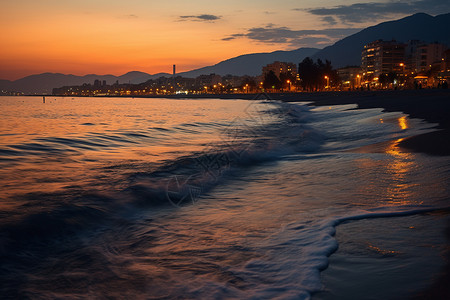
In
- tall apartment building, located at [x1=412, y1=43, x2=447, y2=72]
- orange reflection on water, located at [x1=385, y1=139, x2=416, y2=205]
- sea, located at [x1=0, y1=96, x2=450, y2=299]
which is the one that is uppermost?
tall apartment building, located at [x1=412, y1=43, x2=447, y2=72]

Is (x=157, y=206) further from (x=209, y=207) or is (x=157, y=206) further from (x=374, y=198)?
(x=374, y=198)

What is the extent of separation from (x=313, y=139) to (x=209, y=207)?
11071mm

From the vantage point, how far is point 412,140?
10.7 m

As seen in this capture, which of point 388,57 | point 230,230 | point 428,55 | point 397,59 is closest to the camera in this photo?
point 230,230

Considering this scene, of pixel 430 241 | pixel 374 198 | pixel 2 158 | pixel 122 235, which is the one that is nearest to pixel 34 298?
pixel 122 235

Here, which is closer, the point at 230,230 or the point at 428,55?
the point at 230,230

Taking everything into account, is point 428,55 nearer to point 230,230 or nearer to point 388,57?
point 388,57

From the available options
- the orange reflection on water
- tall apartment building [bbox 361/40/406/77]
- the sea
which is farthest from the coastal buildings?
the sea

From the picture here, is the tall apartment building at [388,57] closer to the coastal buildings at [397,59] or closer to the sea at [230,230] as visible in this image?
the coastal buildings at [397,59]

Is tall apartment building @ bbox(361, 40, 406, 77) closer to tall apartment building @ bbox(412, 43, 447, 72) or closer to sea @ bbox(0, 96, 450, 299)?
tall apartment building @ bbox(412, 43, 447, 72)

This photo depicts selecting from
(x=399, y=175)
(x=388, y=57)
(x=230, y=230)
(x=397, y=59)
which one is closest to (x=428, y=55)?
(x=388, y=57)

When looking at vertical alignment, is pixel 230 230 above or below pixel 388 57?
below

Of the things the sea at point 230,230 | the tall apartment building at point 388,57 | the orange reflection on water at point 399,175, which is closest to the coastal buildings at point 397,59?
the tall apartment building at point 388,57

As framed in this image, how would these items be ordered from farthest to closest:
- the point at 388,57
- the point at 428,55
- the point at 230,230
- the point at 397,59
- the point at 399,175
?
the point at 397,59, the point at 388,57, the point at 428,55, the point at 399,175, the point at 230,230
